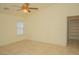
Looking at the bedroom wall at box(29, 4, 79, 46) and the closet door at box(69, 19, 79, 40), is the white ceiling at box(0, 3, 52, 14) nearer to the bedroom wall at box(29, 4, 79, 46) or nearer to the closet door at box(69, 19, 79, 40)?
the bedroom wall at box(29, 4, 79, 46)

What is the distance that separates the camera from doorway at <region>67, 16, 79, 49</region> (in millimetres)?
1773

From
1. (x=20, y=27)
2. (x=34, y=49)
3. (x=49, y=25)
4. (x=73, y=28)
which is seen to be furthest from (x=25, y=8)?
(x=73, y=28)

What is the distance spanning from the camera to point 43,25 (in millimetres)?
1866

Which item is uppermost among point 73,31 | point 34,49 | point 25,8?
point 25,8

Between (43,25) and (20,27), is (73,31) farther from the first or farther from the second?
(20,27)

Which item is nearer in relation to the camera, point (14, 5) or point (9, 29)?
point (14, 5)

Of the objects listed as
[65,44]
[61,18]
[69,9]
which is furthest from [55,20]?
[65,44]

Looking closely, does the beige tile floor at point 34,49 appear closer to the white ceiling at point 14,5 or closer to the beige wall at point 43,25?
the beige wall at point 43,25

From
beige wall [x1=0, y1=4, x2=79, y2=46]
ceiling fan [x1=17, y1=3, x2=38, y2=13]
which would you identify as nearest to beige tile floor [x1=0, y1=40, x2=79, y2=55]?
beige wall [x1=0, y1=4, x2=79, y2=46]

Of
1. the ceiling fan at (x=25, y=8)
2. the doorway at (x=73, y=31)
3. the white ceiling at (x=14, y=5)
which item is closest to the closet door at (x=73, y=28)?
the doorway at (x=73, y=31)

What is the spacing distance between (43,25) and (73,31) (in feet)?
1.40

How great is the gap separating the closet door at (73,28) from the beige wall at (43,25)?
70 mm
